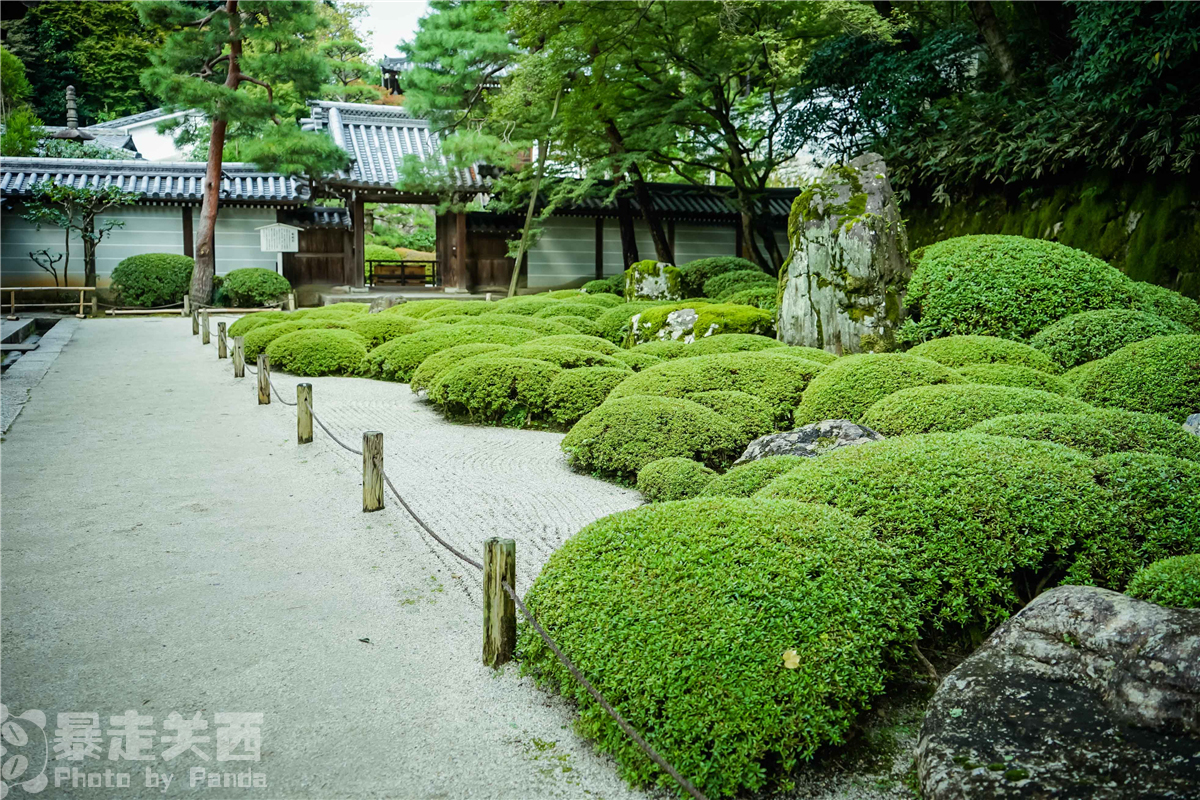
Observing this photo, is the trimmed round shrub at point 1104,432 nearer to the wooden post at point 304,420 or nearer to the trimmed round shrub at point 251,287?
the wooden post at point 304,420

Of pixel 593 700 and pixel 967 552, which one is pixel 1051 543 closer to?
pixel 967 552

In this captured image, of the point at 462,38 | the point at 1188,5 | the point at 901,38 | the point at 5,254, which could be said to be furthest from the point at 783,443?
the point at 5,254

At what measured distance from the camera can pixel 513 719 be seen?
3.01 m

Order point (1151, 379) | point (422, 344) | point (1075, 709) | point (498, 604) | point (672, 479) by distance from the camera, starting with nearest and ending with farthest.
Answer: point (1075, 709) → point (498, 604) → point (672, 479) → point (1151, 379) → point (422, 344)

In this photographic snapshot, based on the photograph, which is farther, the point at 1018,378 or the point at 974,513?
the point at 1018,378

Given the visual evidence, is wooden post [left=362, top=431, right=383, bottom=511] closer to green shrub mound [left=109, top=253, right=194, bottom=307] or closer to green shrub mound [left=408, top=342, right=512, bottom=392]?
green shrub mound [left=408, top=342, right=512, bottom=392]

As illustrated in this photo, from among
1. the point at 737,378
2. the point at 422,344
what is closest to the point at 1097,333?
the point at 737,378

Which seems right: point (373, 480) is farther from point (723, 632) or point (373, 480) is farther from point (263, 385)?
point (263, 385)

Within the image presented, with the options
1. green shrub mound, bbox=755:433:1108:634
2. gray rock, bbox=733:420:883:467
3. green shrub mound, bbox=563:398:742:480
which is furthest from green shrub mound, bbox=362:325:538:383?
green shrub mound, bbox=755:433:1108:634

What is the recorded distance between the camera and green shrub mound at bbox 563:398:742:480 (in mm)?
6012

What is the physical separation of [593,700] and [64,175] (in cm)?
2473

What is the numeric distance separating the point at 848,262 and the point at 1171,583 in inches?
239

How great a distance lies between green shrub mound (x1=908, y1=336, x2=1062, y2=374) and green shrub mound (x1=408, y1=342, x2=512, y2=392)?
4.43 m

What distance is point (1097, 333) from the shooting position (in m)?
7.07
